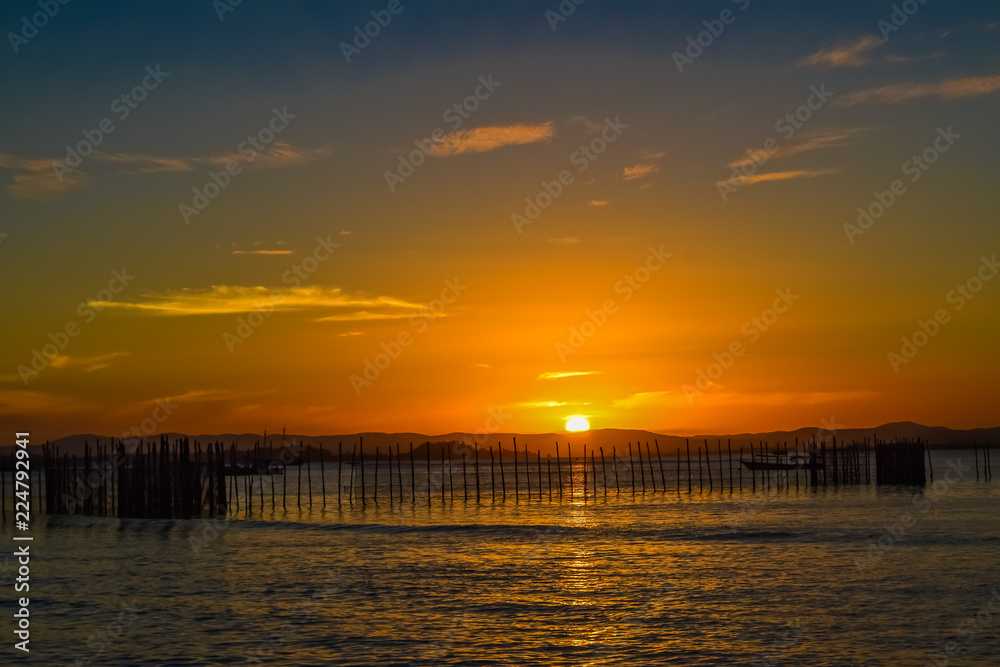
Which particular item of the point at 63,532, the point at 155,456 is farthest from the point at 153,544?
the point at 155,456

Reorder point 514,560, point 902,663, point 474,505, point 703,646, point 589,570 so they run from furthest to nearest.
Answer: point 474,505
point 514,560
point 589,570
point 703,646
point 902,663

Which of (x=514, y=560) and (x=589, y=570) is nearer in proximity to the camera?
(x=589, y=570)

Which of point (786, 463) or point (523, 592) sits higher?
point (786, 463)

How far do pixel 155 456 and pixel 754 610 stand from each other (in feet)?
105

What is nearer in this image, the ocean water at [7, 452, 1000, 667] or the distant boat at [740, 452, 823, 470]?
the ocean water at [7, 452, 1000, 667]

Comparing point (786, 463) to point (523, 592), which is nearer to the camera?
point (523, 592)

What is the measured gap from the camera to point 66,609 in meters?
20.5

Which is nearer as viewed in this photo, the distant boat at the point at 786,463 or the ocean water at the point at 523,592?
the ocean water at the point at 523,592

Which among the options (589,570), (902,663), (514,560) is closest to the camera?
(902,663)

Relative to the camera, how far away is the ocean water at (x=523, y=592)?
1648 centimetres

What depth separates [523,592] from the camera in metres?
22.5

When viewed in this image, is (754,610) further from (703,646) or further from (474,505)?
(474,505)

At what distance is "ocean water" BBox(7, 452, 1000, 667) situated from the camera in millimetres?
16484

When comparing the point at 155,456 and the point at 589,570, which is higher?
the point at 155,456
